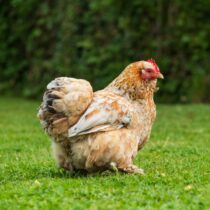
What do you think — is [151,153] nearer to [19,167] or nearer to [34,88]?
[19,167]

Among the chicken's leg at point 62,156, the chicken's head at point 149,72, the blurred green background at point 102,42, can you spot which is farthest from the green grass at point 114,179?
the blurred green background at point 102,42

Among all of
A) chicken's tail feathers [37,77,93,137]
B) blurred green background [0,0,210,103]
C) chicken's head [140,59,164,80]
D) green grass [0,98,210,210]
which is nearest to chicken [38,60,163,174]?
chicken's tail feathers [37,77,93,137]

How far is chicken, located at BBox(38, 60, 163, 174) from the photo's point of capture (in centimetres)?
745

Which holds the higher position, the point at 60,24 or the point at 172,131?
the point at 60,24

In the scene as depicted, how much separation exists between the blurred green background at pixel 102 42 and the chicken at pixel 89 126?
34.9ft

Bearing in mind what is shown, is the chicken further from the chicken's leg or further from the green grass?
the green grass

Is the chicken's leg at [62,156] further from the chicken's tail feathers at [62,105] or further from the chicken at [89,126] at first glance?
the chicken's tail feathers at [62,105]

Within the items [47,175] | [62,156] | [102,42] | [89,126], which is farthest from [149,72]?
[102,42]

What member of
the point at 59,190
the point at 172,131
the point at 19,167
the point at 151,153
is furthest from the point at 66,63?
the point at 59,190

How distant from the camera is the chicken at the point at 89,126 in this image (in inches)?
293

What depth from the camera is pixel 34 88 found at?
21172 millimetres

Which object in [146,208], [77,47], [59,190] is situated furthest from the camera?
[77,47]

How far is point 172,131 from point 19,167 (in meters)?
4.87

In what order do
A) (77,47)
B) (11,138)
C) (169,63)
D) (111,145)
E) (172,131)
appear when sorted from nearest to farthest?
1. (111,145)
2. (11,138)
3. (172,131)
4. (169,63)
5. (77,47)
